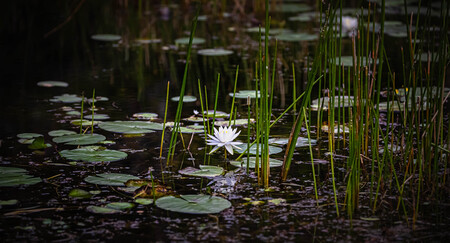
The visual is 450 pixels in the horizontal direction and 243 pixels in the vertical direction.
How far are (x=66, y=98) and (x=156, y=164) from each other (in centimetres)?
115

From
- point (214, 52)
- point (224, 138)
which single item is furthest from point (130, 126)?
point (214, 52)

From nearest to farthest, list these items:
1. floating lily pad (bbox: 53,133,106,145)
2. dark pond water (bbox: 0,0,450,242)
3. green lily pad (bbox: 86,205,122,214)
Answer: dark pond water (bbox: 0,0,450,242) < green lily pad (bbox: 86,205,122,214) < floating lily pad (bbox: 53,133,106,145)

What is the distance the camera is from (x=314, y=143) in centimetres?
226

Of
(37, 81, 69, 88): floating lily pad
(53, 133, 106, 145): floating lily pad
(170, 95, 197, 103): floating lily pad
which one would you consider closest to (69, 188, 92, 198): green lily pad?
(53, 133, 106, 145): floating lily pad

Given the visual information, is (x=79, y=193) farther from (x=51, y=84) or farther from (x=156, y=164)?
(x=51, y=84)

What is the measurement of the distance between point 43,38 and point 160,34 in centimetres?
107

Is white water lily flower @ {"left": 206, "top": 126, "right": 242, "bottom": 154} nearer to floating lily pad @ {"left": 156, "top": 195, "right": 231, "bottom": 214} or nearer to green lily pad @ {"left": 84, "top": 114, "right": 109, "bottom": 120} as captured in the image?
floating lily pad @ {"left": 156, "top": 195, "right": 231, "bottom": 214}

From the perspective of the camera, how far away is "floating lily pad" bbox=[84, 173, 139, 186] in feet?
5.96

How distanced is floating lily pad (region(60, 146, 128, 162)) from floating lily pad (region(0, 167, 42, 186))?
0.20 meters

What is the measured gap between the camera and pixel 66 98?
9.84 feet

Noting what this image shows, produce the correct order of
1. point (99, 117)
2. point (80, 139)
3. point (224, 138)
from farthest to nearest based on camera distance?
point (99, 117) < point (80, 139) < point (224, 138)

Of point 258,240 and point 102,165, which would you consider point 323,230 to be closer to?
point 258,240

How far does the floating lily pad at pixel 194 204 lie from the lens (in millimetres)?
1608

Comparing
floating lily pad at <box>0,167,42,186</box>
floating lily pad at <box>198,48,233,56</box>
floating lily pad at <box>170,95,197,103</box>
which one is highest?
floating lily pad at <box>198,48,233,56</box>
